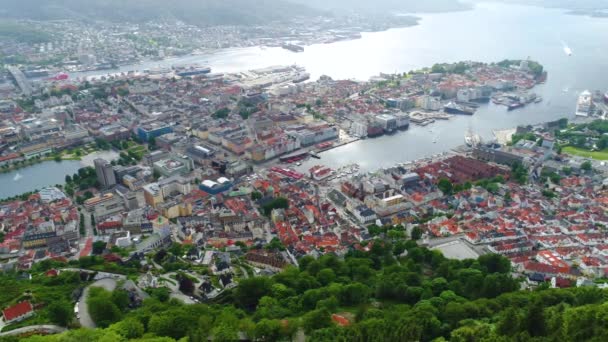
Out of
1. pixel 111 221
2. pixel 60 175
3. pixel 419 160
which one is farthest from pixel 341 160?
pixel 60 175

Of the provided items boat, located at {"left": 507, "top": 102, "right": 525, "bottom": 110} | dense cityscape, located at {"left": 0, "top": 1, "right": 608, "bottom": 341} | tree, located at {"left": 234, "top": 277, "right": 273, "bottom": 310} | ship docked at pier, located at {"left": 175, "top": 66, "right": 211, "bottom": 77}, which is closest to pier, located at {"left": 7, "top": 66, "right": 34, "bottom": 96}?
dense cityscape, located at {"left": 0, "top": 1, "right": 608, "bottom": 341}

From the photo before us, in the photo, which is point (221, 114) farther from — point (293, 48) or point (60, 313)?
point (293, 48)

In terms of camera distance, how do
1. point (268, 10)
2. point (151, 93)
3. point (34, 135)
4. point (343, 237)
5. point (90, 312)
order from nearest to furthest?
point (90, 312), point (343, 237), point (34, 135), point (151, 93), point (268, 10)

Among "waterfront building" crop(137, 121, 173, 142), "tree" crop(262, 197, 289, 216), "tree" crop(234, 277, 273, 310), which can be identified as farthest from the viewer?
"waterfront building" crop(137, 121, 173, 142)

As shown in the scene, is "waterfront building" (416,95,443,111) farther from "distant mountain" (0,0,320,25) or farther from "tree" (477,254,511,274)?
"distant mountain" (0,0,320,25)

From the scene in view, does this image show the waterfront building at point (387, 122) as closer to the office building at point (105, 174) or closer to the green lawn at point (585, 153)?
the green lawn at point (585, 153)

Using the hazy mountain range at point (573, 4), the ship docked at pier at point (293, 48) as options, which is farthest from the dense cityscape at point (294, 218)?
the hazy mountain range at point (573, 4)

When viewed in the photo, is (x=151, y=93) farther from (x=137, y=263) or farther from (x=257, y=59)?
(x=137, y=263)

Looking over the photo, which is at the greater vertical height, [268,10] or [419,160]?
[268,10]
